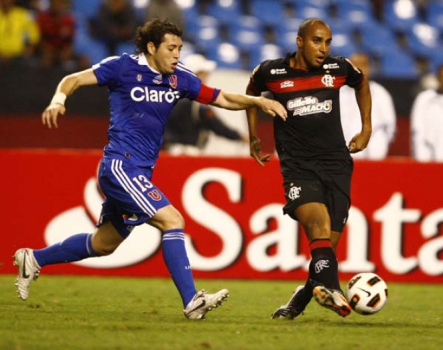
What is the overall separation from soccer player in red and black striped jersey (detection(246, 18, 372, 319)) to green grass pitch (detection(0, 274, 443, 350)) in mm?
558

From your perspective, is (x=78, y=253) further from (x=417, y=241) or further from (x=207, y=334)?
(x=417, y=241)

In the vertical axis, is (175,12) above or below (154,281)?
above

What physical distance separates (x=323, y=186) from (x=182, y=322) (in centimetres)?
144

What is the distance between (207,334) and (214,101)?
6.47ft

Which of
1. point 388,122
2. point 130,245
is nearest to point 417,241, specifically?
point 388,122

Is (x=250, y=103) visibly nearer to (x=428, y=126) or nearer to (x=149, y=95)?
(x=149, y=95)

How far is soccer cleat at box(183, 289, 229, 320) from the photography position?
728 centimetres

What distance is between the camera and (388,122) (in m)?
13.1

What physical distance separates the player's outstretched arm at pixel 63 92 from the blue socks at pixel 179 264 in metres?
1.13

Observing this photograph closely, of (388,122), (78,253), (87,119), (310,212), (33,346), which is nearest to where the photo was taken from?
(33,346)

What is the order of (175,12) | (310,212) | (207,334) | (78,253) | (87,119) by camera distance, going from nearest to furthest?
(207,334), (310,212), (78,253), (87,119), (175,12)

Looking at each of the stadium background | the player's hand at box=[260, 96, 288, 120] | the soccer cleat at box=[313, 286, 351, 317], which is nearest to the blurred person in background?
the stadium background

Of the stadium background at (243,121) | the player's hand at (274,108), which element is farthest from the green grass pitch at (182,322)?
the player's hand at (274,108)

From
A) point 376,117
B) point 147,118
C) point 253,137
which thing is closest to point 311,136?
point 253,137
